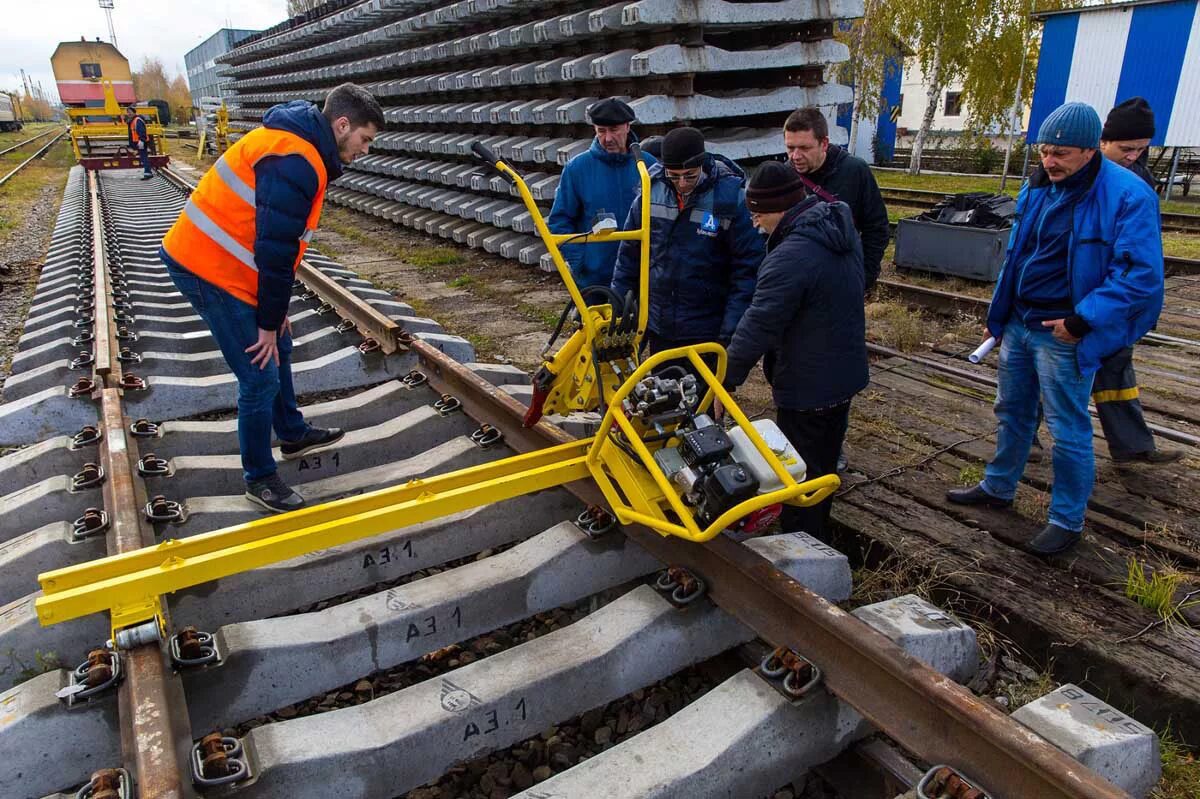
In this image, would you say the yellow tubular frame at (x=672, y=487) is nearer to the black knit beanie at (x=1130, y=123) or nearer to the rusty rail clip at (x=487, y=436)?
the rusty rail clip at (x=487, y=436)

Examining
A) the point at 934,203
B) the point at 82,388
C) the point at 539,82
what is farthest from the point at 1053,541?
the point at 934,203

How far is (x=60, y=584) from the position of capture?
8.05ft

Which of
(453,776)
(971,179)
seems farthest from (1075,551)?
(971,179)

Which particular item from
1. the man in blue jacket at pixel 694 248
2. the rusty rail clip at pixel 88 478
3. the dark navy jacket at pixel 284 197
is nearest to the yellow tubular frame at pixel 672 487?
the man in blue jacket at pixel 694 248

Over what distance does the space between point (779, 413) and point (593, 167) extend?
6.02 feet

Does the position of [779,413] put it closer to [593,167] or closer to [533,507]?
[533,507]

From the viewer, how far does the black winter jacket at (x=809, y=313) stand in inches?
120

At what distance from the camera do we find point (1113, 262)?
315 centimetres

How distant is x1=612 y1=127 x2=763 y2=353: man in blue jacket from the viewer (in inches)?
144

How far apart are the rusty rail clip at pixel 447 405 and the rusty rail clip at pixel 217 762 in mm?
2450

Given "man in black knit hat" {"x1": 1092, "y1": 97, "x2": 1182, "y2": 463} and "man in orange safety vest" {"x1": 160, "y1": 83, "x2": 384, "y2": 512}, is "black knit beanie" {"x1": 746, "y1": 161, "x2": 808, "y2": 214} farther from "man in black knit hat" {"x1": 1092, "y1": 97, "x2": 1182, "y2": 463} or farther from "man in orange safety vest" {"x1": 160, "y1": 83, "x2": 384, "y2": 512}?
"man in black knit hat" {"x1": 1092, "y1": 97, "x2": 1182, "y2": 463}

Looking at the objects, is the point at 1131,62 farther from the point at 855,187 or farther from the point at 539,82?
the point at 855,187

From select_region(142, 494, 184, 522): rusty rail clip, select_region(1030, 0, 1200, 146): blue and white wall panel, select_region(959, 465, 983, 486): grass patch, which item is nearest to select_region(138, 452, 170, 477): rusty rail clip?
select_region(142, 494, 184, 522): rusty rail clip

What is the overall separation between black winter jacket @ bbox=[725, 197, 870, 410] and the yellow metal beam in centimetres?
90
